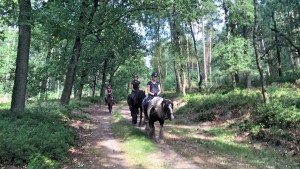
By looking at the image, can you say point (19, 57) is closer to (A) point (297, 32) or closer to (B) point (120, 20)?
(B) point (120, 20)

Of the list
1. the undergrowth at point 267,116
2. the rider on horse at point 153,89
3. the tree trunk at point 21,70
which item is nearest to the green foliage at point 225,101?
the undergrowth at point 267,116

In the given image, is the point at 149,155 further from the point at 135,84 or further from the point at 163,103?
the point at 135,84

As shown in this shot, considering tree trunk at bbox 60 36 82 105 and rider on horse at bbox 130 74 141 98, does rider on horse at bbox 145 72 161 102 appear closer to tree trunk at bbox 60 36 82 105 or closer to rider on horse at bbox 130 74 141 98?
Result: rider on horse at bbox 130 74 141 98

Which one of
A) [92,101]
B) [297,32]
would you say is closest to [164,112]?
[297,32]

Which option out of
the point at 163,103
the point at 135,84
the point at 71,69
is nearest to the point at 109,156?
the point at 163,103

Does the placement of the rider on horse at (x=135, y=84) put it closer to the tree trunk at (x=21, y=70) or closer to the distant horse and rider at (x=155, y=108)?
the distant horse and rider at (x=155, y=108)

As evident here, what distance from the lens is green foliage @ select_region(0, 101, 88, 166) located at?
9367mm

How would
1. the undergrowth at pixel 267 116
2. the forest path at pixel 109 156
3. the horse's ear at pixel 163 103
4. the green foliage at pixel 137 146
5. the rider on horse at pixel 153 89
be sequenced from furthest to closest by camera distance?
the rider on horse at pixel 153 89 < the undergrowth at pixel 267 116 < the horse's ear at pixel 163 103 < the green foliage at pixel 137 146 < the forest path at pixel 109 156

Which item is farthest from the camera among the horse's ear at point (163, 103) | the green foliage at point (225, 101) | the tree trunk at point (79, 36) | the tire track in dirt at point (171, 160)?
the green foliage at point (225, 101)

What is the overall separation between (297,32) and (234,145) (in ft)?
71.2

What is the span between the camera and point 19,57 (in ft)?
48.0

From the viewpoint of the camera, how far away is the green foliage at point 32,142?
937cm

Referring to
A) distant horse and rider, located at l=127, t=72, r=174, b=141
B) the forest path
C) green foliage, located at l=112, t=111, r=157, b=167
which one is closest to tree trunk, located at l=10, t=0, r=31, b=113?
Result: the forest path

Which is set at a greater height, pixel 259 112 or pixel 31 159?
pixel 259 112
